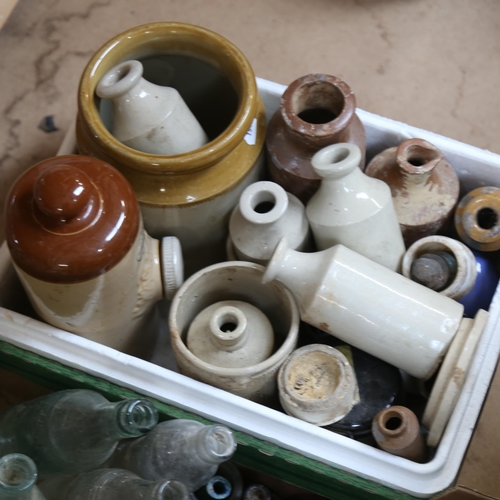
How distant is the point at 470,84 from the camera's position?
3.92 ft

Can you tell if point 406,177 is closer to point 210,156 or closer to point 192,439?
point 210,156

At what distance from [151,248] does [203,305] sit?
0.11 meters

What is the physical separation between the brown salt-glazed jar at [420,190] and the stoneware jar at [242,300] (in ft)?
0.62

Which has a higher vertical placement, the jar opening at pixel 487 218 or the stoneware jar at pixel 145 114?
the stoneware jar at pixel 145 114

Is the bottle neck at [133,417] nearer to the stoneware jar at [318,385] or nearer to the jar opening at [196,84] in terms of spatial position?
the stoneware jar at [318,385]

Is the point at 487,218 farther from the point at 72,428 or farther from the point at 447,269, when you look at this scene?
the point at 72,428

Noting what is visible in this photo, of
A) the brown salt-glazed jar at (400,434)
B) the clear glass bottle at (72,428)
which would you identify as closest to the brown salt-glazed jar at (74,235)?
the clear glass bottle at (72,428)

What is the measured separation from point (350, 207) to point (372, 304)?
115 mm

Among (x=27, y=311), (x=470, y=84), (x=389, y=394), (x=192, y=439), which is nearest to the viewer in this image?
(x=192, y=439)

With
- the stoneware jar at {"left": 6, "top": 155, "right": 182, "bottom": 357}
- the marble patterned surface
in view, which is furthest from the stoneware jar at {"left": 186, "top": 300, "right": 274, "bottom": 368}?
the marble patterned surface

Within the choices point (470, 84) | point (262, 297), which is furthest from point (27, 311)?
point (470, 84)

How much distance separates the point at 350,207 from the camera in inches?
28.0

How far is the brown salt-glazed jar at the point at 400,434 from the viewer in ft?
2.16

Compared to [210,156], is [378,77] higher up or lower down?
lower down
